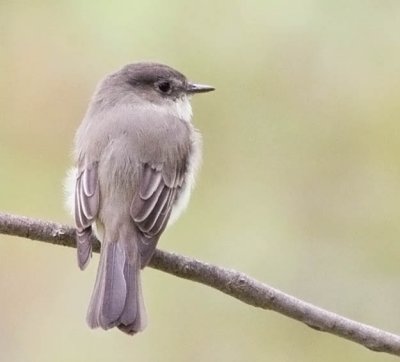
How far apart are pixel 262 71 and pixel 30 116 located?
115 cm

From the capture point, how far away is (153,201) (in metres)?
3.84

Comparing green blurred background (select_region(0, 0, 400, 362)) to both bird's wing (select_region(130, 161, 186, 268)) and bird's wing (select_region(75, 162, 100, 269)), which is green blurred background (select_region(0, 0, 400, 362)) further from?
bird's wing (select_region(75, 162, 100, 269))

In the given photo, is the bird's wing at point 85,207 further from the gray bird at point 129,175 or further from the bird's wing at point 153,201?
the bird's wing at point 153,201

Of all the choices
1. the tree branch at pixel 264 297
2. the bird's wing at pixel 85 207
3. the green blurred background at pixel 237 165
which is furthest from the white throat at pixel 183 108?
the tree branch at pixel 264 297

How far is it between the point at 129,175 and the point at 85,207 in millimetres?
199

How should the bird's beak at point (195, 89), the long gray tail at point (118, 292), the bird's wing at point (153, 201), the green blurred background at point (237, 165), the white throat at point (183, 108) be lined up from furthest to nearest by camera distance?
the green blurred background at point (237, 165) < the bird's beak at point (195, 89) < the white throat at point (183, 108) < the bird's wing at point (153, 201) < the long gray tail at point (118, 292)

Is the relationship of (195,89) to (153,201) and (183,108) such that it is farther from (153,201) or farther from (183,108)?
(153,201)

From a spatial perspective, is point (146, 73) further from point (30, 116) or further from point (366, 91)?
point (366, 91)

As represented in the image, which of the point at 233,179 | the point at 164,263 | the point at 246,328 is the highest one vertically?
the point at 164,263

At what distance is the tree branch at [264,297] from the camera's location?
326 centimetres

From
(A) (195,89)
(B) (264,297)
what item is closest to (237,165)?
(A) (195,89)

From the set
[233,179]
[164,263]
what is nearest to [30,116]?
[233,179]

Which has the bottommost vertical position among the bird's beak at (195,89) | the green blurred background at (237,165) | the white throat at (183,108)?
the green blurred background at (237,165)

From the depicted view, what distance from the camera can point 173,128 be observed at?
164 inches
